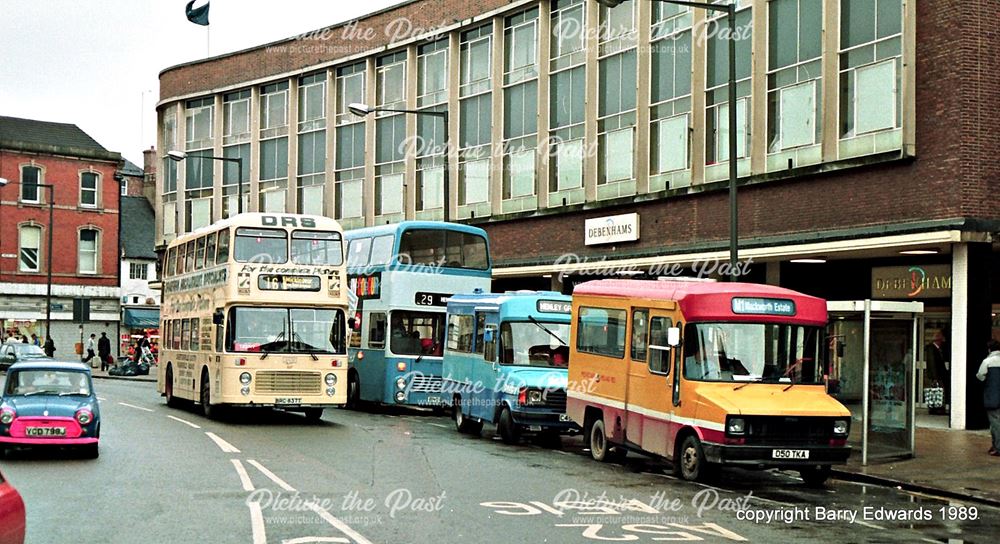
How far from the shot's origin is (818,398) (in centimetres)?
1658

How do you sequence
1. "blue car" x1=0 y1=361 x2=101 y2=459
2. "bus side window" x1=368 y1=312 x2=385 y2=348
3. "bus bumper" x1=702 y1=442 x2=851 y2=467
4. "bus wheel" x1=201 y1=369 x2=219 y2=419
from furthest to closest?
"bus side window" x1=368 y1=312 x2=385 y2=348 → "bus wheel" x1=201 y1=369 x2=219 y2=419 → "blue car" x1=0 y1=361 x2=101 y2=459 → "bus bumper" x1=702 y1=442 x2=851 y2=467

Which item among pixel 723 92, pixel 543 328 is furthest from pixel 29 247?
pixel 543 328

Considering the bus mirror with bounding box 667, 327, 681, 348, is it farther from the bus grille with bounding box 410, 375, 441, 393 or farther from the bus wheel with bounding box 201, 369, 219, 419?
the bus grille with bounding box 410, 375, 441, 393

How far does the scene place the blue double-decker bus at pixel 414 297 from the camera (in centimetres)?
2909

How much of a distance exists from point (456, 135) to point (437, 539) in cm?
3312

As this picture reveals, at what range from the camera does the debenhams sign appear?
34.6m

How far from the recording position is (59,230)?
234 feet

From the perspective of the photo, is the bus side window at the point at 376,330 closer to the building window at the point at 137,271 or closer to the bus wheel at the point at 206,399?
the bus wheel at the point at 206,399

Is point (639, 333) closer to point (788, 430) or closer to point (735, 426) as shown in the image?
point (735, 426)

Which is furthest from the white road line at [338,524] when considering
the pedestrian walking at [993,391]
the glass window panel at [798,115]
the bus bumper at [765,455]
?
the glass window panel at [798,115]

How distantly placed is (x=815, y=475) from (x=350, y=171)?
113 feet

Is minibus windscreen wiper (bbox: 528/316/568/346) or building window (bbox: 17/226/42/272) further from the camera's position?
building window (bbox: 17/226/42/272)

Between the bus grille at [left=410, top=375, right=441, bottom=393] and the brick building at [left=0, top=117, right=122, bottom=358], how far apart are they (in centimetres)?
4311

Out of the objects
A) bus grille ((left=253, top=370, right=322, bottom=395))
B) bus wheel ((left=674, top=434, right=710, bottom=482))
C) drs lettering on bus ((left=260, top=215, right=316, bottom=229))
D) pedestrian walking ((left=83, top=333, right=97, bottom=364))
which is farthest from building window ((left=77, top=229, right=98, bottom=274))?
bus wheel ((left=674, top=434, right=710, bottom=482))
